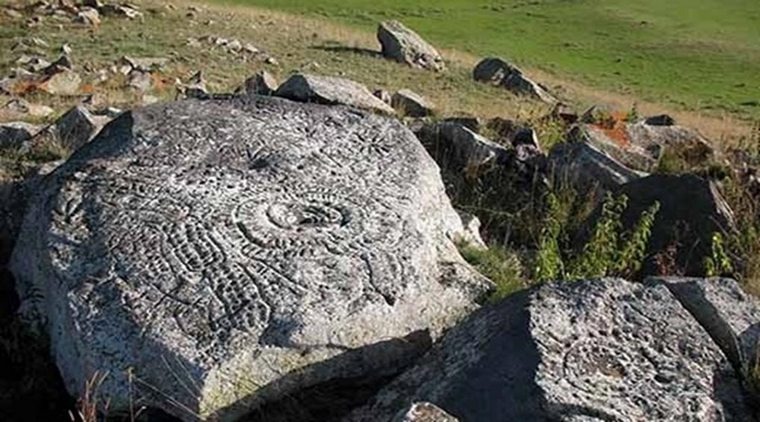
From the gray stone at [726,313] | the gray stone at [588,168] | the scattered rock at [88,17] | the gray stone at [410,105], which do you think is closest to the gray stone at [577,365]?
the gray stone at [726,313]

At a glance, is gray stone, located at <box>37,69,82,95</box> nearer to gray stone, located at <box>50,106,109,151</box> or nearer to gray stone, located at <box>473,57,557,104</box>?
gray stone, located at <box>50,106,109,151</box>

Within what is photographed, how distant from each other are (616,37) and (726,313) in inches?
1388

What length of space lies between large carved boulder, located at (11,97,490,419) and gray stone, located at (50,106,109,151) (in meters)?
1.69

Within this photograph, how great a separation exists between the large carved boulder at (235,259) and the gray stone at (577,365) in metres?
0.48

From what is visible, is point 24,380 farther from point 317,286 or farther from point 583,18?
point 583,18

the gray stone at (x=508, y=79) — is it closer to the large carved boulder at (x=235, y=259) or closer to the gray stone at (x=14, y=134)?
the gray stone at (x=14, y=134)

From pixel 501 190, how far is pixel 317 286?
3429mm

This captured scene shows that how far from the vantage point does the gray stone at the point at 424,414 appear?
371cm

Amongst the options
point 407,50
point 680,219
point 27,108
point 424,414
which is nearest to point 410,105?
point 27,108

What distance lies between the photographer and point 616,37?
3869cm

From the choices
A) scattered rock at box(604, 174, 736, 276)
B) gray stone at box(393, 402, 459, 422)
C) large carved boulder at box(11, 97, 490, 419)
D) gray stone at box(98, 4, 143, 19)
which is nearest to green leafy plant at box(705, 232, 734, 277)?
scattered rock at box(604, 174, 736, 276)

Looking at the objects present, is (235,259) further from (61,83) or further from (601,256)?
(61,83)

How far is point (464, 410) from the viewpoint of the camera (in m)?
4.04

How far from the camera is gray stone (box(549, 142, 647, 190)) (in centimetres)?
790
